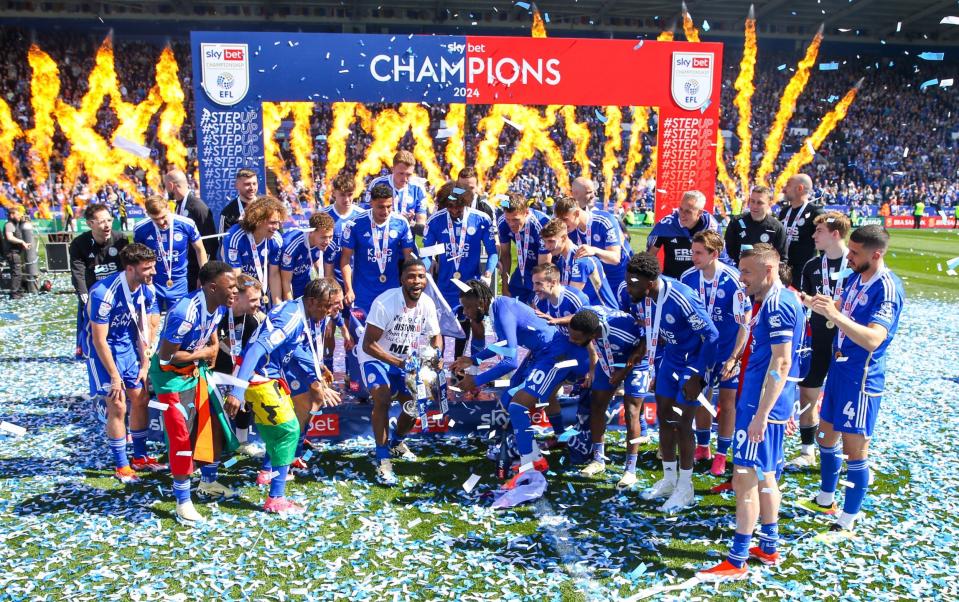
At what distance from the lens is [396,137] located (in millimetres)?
33062

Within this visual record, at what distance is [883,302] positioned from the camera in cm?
487

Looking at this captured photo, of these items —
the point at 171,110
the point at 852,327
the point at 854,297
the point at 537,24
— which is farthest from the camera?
the point at 537,24

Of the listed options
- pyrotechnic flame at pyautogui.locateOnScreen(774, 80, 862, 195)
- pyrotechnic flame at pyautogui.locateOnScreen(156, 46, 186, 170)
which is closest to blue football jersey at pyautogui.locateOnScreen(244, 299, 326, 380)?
pyrotechnic flame at pyautogui.locateOnScreen(156, 46, 186, 170)

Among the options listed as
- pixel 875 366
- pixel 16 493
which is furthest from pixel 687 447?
pixel 16 493

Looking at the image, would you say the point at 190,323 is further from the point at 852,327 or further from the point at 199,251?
the point at 852,327

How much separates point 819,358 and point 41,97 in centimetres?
4033

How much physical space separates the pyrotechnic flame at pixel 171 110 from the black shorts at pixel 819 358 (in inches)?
1253

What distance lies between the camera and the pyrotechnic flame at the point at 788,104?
39.6 metres

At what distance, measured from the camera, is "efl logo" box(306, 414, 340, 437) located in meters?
7.03

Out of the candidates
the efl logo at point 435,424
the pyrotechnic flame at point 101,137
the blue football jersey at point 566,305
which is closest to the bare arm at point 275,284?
the efl logo at point 435,424

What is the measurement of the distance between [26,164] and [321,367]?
1323 inches

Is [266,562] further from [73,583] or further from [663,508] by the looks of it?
[663,508]

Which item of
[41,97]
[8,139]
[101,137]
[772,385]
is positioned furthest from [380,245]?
[41,97]

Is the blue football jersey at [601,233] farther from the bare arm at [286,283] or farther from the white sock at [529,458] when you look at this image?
the bare arm at [286,283]
